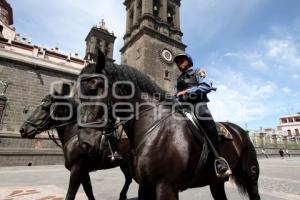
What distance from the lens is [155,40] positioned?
28.8 m

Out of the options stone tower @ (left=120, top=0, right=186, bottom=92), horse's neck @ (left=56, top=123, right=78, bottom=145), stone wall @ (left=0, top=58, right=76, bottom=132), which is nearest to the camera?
horse's neck @ (left=56, top=123, right=78, bottom=145)

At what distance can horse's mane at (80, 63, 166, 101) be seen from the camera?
3.13 meters

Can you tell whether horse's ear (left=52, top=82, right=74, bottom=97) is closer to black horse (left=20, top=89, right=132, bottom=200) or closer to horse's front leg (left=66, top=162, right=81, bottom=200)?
black horse (left=20, top=89, right=132, bottom=200)

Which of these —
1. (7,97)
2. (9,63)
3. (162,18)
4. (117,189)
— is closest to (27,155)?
(7,97)

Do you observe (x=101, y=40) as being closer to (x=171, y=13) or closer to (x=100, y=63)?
(x=171, y=13)

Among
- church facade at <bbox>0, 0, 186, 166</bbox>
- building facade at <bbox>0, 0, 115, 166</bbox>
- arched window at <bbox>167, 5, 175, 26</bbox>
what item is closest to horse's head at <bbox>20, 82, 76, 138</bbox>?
church facade at <bbox>0, 0, 186, 166</bbox>

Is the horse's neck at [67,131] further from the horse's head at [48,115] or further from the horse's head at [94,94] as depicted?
the horse's head at [94,94]

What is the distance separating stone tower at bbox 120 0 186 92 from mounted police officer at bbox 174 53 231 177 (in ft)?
74.3

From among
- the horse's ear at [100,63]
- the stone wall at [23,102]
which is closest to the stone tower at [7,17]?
the stone wall at [23,102]

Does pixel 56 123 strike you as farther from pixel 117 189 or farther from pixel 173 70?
pixel 173 70

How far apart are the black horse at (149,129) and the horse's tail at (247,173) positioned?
954 mm

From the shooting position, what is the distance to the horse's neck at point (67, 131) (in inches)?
219

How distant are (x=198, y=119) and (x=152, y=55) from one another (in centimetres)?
2532

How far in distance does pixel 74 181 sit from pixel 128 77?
2.81 metres
